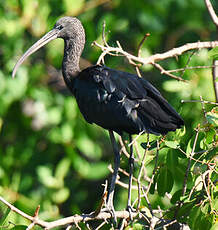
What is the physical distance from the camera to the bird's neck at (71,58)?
4.43 metres

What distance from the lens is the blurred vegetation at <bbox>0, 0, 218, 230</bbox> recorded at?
6020 mm

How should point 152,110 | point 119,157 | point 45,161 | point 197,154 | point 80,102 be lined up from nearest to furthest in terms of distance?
point 197,154 < point 152,110 < point 80,102 < point 119,157 < point 45,161

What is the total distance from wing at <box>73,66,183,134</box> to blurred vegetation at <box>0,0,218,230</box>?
127 centimetres

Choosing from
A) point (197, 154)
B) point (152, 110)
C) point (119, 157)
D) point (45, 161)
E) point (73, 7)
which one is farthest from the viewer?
point (45, 161)

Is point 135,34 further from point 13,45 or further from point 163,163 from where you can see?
point 163,163

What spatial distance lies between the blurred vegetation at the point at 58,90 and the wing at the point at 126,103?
127 centimetres

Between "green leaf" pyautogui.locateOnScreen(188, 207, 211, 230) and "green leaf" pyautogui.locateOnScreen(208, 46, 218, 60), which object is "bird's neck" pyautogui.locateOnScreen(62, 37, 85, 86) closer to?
"green leaf" pyautogui.locateOnScreen(208, 46, 218, 60)

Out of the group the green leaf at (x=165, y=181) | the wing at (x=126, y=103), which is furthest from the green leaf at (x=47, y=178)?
the green leaf at (x=165, y=181)

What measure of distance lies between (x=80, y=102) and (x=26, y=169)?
3.01 m

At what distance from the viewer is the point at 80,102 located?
4.20 meters

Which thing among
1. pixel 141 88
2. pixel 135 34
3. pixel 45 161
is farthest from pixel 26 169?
pixel 141 88

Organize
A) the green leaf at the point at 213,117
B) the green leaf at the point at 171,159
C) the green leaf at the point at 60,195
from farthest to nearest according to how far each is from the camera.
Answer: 1. the green leaf at the point at 60,195
2. the green leaf at the point at 171,159
3. the green leaf at the point at 213,117

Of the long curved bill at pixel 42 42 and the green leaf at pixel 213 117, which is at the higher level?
the long curved bill at pixel 42 42

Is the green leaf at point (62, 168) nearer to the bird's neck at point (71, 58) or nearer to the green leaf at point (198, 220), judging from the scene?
the bird's neck at point (71, 58)
